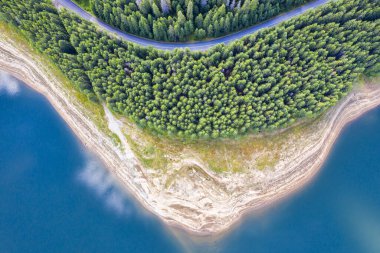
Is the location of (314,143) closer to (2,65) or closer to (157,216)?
(157,216)

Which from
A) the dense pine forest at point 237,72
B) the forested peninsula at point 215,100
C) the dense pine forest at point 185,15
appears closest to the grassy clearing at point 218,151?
the forested peninsula at point 215,100

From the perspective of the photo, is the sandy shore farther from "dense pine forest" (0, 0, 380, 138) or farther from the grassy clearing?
"dense pine forest" (0, 0, 380, 138)

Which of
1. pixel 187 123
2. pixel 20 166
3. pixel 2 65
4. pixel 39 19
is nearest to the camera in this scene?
pixel 187 123

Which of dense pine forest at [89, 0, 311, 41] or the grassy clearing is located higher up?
dense pine forest at [89, 0, 311, 41]

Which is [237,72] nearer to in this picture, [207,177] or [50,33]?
[207,177]

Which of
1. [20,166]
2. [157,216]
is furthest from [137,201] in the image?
[20,166]

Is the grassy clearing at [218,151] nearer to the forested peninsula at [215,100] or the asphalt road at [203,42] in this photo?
the forested peninsula at [215,100]

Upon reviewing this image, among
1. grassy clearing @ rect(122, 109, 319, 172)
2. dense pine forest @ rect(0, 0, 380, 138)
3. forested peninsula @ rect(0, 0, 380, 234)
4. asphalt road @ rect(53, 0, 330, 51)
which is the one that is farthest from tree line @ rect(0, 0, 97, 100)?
grassy clearing @ rect(122, 109, 319, 172)
